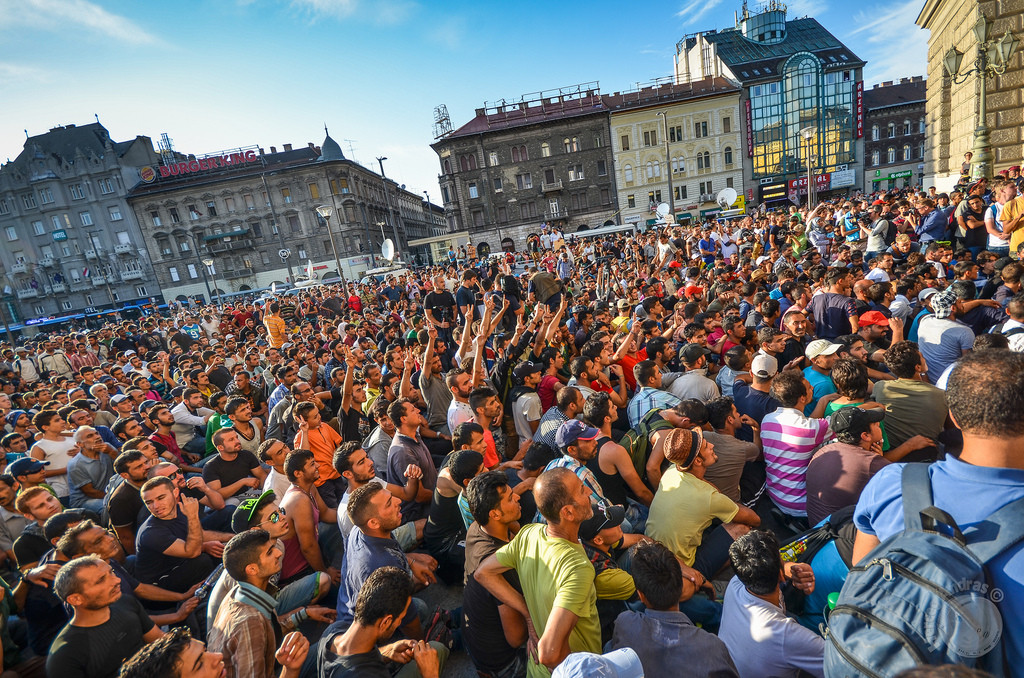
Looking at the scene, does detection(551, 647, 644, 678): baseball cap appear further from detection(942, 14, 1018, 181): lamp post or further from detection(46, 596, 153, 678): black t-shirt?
detection(942, 14, 1018, 181): lamp post

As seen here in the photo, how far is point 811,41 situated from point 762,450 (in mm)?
57411

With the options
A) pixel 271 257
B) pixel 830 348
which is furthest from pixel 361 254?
pixel 830 348

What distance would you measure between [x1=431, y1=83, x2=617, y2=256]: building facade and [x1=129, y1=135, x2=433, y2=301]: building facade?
1060cm

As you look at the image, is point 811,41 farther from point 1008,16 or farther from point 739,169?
point 1008,16

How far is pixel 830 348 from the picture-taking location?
13.5 feet

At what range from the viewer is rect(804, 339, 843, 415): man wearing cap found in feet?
13.2

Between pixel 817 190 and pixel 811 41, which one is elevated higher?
pixel 811 41

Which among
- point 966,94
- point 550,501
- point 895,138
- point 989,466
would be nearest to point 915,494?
point 989,466

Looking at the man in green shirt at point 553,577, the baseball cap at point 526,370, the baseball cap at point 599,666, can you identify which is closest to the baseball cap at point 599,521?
the man in green shirt at point 553,577

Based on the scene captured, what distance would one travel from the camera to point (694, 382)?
4.57 m

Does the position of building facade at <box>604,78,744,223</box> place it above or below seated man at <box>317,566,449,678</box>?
above

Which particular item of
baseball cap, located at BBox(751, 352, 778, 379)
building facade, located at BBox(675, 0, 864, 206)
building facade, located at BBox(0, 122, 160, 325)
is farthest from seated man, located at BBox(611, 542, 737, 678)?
building facade, located at BBox(0, 122, 160, 325)

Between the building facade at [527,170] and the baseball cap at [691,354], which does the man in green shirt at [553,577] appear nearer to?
the baseball cap at [691,354]

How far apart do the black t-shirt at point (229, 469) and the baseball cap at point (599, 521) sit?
12.1ft
